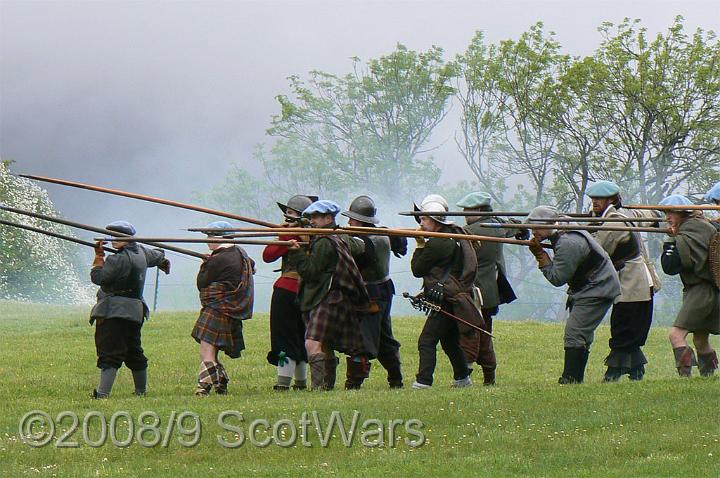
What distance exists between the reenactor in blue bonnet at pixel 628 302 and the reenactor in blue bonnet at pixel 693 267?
40 centimetres

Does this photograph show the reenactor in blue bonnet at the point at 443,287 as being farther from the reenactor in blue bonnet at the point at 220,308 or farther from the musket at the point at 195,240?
the reenactor in blue bonnet at the point at 220,308

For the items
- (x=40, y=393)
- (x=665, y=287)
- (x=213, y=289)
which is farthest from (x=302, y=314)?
(x=665, y=287)

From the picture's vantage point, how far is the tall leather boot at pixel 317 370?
39.7 ft

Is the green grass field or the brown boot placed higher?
the brown boot

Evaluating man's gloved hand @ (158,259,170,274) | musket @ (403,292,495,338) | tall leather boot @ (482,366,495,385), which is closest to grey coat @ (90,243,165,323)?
man's gloved hand @ (158,259,170,274)

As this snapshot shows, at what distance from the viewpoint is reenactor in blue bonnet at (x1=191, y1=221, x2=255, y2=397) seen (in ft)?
40.7

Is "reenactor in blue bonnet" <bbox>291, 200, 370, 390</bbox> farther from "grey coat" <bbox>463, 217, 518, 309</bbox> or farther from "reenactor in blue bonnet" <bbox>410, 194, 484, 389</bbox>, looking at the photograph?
"grey coat" <bbox>463, 217, 518, 309</bbox>

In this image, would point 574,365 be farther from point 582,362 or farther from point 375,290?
point 375,290

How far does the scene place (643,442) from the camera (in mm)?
8625

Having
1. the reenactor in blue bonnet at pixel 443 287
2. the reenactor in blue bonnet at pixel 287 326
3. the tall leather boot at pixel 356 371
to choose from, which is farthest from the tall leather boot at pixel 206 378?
the reenactor in blue bonnet at pixel 443 287

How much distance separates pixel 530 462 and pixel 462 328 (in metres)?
3.95

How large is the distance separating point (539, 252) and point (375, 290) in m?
2.32

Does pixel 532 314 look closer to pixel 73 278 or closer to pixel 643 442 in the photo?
pixel 73 278

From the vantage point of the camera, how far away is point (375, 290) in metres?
12.6
